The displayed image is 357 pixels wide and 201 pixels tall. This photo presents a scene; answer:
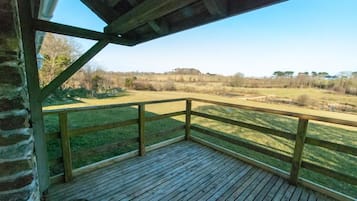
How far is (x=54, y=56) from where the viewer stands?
38.7ft

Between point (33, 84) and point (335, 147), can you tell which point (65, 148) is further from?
point (335, 147)

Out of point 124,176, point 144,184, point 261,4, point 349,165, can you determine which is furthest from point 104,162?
point 349,165

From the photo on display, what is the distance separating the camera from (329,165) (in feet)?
11.5

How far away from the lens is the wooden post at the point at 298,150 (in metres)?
2.21

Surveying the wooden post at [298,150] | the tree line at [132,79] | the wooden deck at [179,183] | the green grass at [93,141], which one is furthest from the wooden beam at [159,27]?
the tree line at [132,79]

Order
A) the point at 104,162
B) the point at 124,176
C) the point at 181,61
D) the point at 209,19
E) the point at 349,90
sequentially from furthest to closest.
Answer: the point at 181,61 < the point at 349,90 < the point at 104,162 < the point at 124,176 < the point at 209,19

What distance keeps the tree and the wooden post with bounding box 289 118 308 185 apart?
1379cm

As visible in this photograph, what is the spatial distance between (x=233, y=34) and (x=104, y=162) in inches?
433

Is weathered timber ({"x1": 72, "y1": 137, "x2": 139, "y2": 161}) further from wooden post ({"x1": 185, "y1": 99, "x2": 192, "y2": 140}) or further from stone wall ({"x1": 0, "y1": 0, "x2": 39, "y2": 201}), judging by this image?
wooden post ({"x1": 185, "y1": 99, "x2": 192, "y2": 140})

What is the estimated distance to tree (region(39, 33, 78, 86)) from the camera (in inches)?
444

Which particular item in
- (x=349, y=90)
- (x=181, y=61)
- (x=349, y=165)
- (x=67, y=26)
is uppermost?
(x=181, y=61)

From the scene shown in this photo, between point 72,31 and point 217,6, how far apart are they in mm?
1650

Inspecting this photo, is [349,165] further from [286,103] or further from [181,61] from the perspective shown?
[181,61]

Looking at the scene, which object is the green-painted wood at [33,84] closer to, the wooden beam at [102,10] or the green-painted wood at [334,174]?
the wooden beam at [102,10]
